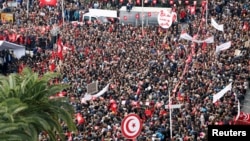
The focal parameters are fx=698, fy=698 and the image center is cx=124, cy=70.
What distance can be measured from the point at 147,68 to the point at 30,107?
14.8m

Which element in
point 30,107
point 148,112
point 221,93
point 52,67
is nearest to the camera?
point 30,107

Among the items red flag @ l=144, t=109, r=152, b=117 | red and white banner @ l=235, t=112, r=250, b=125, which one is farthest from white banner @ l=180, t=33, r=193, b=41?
red and white banner @ l=235, t=112, r=250, b=125

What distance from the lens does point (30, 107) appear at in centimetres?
1944

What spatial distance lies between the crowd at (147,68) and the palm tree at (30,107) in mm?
5491

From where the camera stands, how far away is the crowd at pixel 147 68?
26594 mm

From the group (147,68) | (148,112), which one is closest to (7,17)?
(147,68)

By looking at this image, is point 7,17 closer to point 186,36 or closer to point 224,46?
point 186,36

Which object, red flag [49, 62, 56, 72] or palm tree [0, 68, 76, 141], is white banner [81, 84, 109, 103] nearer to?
red flag [49, 62, 56, 72]

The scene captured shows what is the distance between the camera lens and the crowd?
26.6m

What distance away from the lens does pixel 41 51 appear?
41.1m

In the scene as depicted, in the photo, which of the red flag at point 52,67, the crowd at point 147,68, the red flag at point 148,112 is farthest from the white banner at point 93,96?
the red flag at point 52,67

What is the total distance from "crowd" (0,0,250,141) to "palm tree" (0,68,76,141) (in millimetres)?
5491

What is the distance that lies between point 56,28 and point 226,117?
62.1 feet

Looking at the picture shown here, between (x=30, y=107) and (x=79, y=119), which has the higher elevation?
(x=30, y=107)
